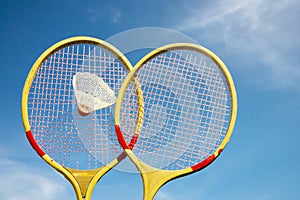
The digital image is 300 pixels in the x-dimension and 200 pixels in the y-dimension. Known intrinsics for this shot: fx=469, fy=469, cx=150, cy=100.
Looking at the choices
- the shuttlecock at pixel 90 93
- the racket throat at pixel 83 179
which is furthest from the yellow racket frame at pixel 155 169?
the racket throat at pixel 83 179

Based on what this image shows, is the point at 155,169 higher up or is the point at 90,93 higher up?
the point at 90,93

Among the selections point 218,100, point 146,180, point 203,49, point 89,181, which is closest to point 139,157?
point 146,180

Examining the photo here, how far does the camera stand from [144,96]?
6.17m

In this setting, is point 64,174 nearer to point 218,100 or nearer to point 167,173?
point 167,173

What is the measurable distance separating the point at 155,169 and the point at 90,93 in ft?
4.89

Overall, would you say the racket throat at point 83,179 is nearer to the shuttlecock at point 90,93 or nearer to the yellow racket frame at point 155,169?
the yellow racket frame at point 155,169

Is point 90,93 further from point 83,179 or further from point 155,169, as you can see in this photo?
point 155,169

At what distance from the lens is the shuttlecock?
626 cm

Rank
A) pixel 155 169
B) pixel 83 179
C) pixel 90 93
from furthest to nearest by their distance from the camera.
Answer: pixel 90 93 → pixel 83 179 → pixel 155 169

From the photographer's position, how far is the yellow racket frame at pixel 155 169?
5.59m

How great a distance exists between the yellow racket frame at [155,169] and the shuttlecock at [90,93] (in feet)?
1.42

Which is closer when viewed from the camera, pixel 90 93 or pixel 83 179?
pixel 83 179

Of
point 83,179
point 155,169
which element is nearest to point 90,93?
point 83,179

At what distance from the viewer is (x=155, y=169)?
18.5 feet
